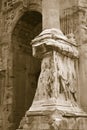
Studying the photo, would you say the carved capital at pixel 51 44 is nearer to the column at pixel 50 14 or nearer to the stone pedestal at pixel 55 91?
the stone pedestal at pixel 55 91

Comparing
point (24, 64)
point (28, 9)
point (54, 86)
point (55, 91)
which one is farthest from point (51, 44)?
point (24, 64)

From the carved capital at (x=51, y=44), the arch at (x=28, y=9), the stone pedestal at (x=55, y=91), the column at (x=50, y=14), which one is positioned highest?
the arch at (x=28, y=9)

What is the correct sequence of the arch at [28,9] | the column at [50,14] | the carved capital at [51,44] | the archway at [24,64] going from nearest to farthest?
the carved capital at [51,44] < the column at [50,14] < the arch at [28,9] < the archway at [24,64]

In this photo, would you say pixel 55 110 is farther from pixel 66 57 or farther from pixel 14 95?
pixel 14 95

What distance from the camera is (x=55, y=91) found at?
691 centimetres

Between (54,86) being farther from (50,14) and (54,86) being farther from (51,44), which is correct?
(50,14)

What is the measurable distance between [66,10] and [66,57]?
60.9 inches

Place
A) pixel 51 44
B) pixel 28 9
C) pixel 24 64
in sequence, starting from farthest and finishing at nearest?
1. pixel 24 64
2. pixel 28 9
3. pixel 51 44

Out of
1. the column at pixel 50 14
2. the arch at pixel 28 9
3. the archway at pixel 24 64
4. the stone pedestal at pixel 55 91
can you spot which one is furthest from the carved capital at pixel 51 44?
the archway at pixel 24 64

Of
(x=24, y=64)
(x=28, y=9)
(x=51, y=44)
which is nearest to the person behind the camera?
(x=51, y=44)

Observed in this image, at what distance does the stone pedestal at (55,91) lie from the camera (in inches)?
263

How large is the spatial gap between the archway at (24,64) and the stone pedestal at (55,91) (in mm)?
3425

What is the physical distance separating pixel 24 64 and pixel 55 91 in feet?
14.6

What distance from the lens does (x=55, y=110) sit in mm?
6609
